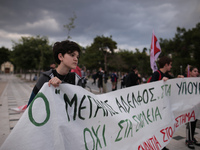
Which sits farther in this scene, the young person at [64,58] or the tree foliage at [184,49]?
the tree foliage at [184,49]

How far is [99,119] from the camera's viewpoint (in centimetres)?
180

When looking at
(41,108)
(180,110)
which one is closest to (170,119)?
(180,110)

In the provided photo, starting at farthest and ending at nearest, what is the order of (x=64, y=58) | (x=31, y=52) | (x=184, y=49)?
(x=184, y=49), (x=31, y=52), (x=64, y=58)

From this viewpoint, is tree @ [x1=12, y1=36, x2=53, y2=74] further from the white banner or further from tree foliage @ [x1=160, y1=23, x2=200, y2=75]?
the white banner

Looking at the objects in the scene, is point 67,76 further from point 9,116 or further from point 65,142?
point 9,116

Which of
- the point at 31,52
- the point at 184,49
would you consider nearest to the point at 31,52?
the point at 31,52

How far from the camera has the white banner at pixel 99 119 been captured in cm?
136

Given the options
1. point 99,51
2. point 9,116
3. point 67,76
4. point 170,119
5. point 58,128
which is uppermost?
point 99,51

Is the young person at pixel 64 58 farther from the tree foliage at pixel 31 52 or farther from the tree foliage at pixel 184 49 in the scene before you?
the tree foliage at pixel 184 49

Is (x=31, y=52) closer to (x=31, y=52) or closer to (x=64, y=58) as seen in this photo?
(x=31, y=52)

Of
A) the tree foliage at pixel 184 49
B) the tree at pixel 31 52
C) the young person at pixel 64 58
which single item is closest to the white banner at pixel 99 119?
the young person at pixel 64 58

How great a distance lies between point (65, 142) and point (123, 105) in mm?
1035

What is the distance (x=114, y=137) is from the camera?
188 cm

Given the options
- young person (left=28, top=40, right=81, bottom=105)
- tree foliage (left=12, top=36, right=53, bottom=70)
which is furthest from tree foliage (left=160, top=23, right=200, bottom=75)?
young person (left=28, top=40, right=81, bottom=105)
